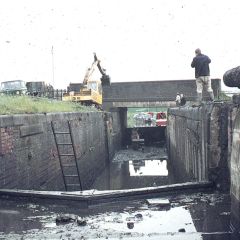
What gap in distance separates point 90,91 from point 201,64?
56.9ft

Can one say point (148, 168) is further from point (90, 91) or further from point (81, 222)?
point (81, 222)

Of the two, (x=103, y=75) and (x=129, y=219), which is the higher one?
(x=103, y=75)

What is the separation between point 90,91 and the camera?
29125 mm

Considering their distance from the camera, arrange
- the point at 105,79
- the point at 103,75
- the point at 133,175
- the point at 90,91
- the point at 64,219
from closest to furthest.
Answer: the point at 64,219
the point at 133,175
the point at 90,91
the point at 103,75
the point at 105,79

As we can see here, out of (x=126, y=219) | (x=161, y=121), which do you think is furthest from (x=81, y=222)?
(x=161, y=121)

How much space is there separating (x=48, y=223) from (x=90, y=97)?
2219 cm

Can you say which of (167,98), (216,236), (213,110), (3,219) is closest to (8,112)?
(3,219)

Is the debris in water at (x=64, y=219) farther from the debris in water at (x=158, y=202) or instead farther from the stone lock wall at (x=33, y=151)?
the stone lock wall at (x=33, y=151)

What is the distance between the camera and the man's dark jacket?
484 inches

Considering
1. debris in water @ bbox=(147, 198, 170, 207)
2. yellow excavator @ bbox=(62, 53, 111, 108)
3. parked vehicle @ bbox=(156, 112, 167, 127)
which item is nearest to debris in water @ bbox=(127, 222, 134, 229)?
debris in water @ bbox=(147, 198, 170, 207)

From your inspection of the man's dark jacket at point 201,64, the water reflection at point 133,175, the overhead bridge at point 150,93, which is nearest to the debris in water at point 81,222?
the man's dark jacket at point 201,64

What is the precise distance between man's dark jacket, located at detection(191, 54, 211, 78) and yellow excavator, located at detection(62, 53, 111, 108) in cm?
1605

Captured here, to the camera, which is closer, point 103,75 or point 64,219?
point 64,219

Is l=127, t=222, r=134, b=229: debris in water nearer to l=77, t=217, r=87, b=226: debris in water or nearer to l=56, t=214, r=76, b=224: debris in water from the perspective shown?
l=77, t=217, r=87, b=226: debris in water
